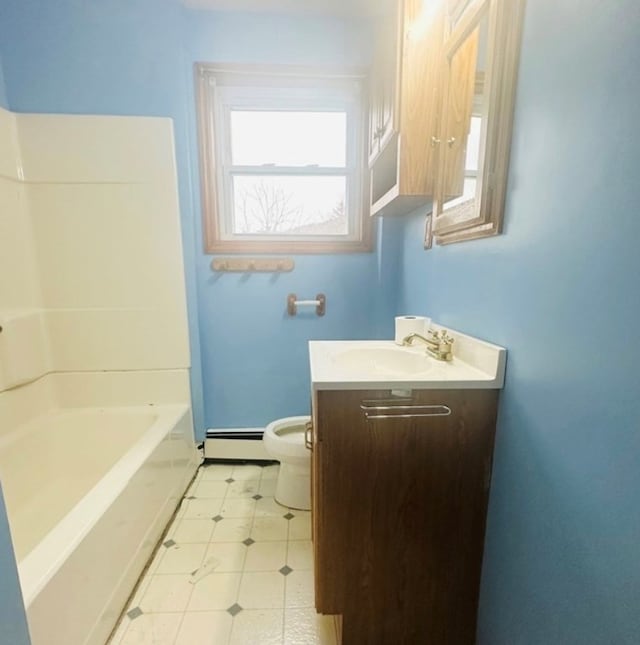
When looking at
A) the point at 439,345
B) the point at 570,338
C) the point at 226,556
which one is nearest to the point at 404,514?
the point at 439,345

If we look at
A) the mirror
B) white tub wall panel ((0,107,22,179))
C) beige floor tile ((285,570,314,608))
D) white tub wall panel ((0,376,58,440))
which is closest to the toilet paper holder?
the mirror

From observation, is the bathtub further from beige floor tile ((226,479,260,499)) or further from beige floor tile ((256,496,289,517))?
beige floor tile ((256,496,289,517))

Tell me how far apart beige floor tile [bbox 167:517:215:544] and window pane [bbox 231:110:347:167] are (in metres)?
1.96

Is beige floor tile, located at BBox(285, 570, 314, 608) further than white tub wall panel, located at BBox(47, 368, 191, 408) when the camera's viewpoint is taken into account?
No

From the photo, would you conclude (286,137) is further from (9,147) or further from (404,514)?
(404,514)

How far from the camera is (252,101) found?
6.72 feet

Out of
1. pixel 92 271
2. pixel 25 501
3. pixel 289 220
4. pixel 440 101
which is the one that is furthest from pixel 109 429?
pixel 440 101

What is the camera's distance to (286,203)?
2.16 metres

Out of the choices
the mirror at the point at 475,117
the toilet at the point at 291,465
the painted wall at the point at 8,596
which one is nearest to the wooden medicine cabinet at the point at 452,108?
the mirror at the point at 475,117

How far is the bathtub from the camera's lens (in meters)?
0.96

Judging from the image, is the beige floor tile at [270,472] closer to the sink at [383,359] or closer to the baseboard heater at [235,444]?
the baseboard heater at [235,444]

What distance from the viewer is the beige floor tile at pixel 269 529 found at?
5.30ft

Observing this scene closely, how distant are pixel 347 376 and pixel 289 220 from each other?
1435 mm

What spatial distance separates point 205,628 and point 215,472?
99cm
